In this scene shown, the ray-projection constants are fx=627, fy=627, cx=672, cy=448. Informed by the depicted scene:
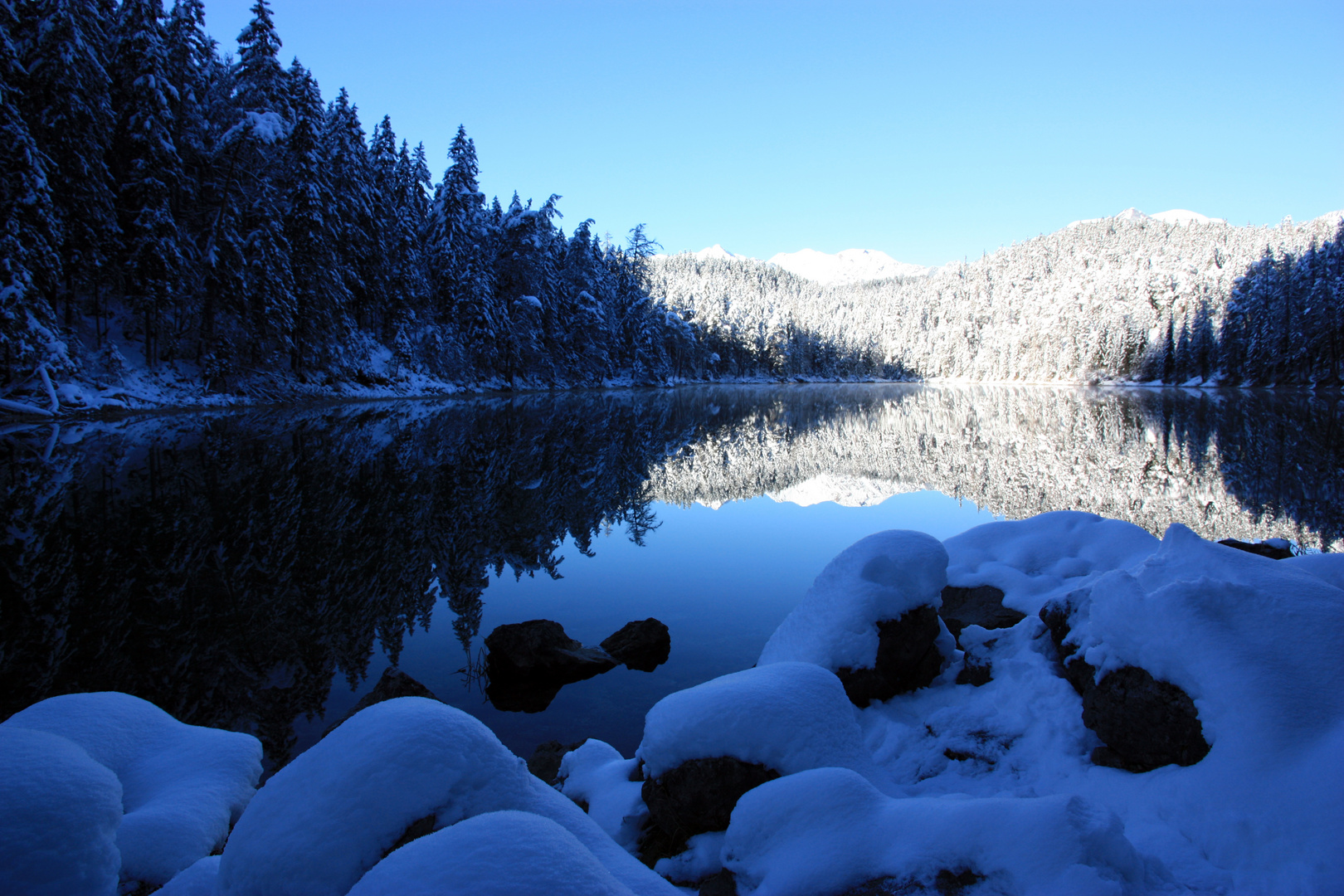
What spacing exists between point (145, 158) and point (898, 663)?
103ft

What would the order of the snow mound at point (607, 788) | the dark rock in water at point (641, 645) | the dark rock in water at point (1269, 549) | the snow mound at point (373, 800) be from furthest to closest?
the dark rock in water at point (1269, 549) → the dark rock in water at point (641, 645) → the snow mound at point (607, 788) → the snow mound at point (373, 800)

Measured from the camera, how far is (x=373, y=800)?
7.50 ft

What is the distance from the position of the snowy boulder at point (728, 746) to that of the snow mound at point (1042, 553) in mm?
3539

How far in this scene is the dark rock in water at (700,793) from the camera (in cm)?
360

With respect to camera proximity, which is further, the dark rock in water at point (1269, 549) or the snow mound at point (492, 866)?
the dark rock in water at point (1269, 549)

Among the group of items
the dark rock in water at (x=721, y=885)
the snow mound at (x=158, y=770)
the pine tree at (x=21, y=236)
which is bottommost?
the dark rock in water at (x=721, y=885)

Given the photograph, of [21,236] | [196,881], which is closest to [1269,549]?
[196,881]

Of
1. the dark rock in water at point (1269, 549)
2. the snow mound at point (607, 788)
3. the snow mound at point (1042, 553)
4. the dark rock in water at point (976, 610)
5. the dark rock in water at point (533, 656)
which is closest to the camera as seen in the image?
the snow mound at point (607, 788)

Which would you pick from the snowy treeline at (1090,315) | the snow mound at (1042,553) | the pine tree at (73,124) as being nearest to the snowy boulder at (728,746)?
the snow mound at (1042,553)

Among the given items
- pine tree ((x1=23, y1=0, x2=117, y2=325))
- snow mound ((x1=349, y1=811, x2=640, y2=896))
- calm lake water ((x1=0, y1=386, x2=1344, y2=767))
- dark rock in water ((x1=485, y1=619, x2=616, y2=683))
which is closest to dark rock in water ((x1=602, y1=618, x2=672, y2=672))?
calm lake water ((x1=0, y1=386, x2=1344, y2=767))

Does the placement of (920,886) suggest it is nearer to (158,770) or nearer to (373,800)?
(373,800)

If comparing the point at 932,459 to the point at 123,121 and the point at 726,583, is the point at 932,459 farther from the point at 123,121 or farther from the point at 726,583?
the point at 123,121

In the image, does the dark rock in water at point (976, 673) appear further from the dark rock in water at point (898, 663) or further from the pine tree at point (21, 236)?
the pine tree at point (21, 236)

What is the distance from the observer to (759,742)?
3.63 m
